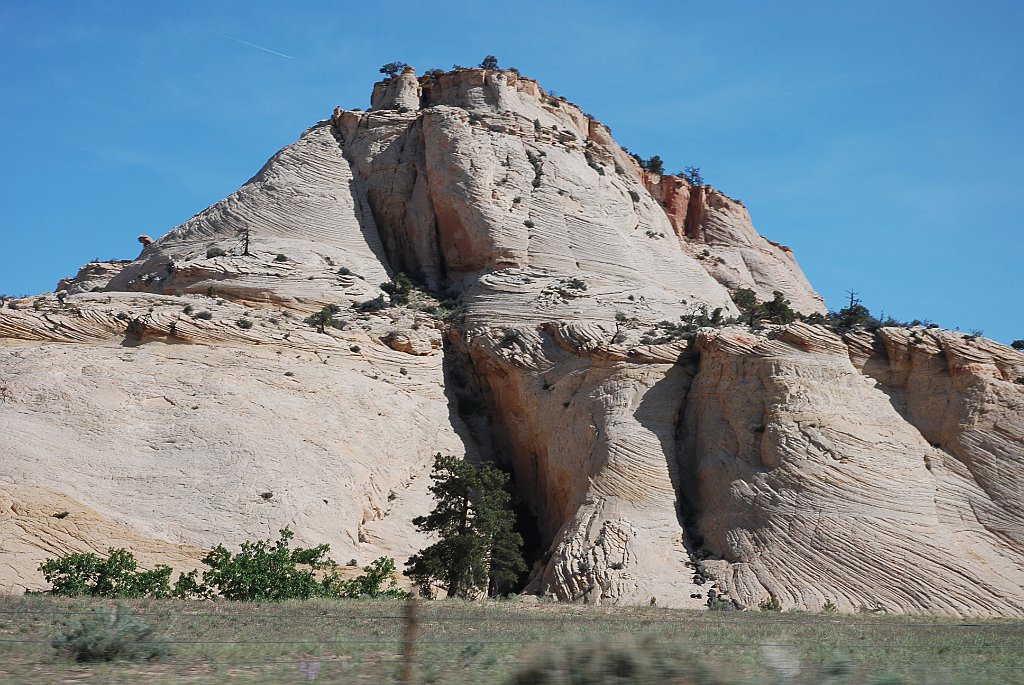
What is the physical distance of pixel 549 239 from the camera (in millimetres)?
46250

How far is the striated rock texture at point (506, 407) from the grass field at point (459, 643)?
792 cm

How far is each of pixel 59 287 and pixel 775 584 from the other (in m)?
41.6

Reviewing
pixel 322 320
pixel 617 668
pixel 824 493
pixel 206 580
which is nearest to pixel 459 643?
pixel 617 668

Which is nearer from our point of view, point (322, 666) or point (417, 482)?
point (322, 666)

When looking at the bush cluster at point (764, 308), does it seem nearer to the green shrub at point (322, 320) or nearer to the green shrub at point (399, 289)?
the green shrub at point (399, 289)

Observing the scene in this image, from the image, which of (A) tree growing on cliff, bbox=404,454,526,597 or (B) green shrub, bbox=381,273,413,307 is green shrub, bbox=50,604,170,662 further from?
(B) green shrub, bbox=381,273,413,307

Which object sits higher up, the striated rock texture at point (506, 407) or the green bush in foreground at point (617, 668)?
the striated rock texture at point (506, 407)

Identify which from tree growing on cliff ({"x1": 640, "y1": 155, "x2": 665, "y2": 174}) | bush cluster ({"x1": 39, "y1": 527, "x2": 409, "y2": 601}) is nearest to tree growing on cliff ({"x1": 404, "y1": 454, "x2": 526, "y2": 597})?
bush cluster ({"x1": 39, "y1": 527, "x2": 409, "y2": 601})

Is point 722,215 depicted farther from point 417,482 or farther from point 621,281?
point 417,482

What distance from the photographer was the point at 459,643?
14.2 m

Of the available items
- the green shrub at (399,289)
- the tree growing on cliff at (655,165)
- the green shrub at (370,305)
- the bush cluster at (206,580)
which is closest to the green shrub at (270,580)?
the bush cluster at (206,580)

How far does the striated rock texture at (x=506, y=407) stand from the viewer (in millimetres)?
29266

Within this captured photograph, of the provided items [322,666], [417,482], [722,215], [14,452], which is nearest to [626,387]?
[417,482]

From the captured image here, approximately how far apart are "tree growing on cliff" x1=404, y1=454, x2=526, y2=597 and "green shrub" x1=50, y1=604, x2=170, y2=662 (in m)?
15.8
